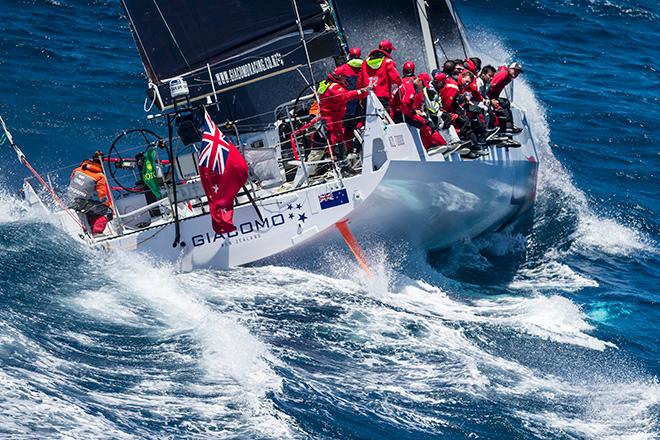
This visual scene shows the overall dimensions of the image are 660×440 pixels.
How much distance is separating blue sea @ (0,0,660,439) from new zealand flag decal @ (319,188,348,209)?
776mm

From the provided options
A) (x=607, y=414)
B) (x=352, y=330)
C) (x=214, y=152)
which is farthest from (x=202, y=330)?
(x=607, y=414)

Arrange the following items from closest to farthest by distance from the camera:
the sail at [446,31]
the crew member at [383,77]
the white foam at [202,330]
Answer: the white foam at [202,330], the crew member at [383,77], the sail at [446,31]

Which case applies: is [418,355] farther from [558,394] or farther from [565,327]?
[565,327]

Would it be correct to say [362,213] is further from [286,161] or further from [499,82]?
[499,82]

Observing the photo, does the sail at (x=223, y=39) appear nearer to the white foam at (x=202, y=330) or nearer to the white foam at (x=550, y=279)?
the white foam at (x=202, y=330)

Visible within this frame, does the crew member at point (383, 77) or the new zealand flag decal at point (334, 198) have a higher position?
the crew member at point (383, 77)

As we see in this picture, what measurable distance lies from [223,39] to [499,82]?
351 cm

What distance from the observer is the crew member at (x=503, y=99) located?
1247 cm

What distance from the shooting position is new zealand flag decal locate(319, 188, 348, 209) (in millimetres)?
10664

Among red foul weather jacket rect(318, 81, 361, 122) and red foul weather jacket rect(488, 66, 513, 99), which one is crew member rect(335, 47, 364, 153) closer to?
red foul weather jacket rect(318, 81, 361, 122)

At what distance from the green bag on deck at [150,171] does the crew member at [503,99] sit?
426 centimetres

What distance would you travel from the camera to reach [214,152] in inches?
413

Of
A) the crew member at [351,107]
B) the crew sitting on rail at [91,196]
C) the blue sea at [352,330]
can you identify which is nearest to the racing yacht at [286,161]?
the crew sitting on rail at [91,196]

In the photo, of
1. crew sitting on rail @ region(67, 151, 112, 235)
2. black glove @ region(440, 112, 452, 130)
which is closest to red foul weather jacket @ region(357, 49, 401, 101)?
black glove @ region(440, 112, 452, 130)
